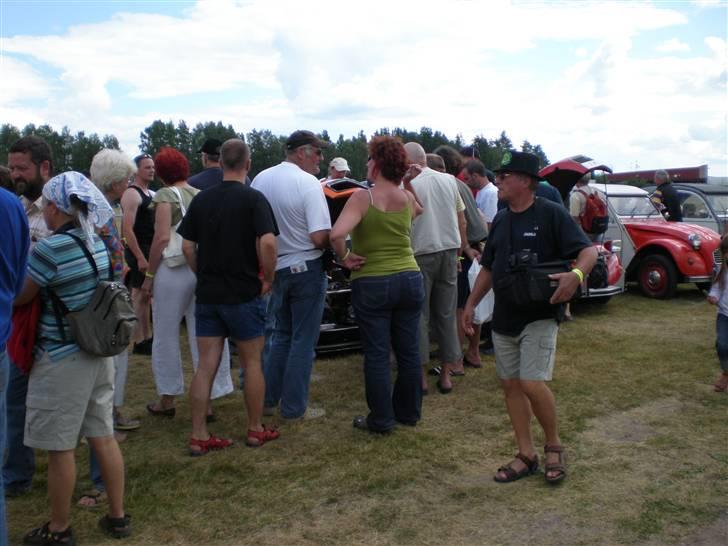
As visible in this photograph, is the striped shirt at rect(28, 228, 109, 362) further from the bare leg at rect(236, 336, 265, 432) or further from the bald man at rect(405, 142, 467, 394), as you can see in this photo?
the bald man at rect(405, 142, 467, 394)

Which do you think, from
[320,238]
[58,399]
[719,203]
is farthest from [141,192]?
[719,203]

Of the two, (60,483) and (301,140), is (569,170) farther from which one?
(60,483)

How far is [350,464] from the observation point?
14.1 feet

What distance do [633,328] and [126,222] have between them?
5944mm

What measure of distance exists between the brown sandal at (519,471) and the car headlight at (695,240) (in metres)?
7.52

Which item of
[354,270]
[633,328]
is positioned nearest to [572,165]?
[633,328]

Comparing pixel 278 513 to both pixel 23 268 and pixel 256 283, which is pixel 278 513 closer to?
pixel 256 283

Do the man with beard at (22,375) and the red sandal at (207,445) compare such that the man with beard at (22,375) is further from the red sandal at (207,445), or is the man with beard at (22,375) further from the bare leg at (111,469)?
the red sandal at (207,445)

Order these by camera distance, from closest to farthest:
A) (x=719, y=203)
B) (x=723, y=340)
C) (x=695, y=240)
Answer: (x=723, y=340) → (x=695, y=240) → (x=719, y=203)

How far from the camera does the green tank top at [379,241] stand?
4570 mm

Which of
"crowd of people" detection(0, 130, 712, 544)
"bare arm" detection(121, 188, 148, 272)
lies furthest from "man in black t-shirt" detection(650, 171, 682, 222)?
"bare arm" detection(121, 188, 148, 272)

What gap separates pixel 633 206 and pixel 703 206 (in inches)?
72.8

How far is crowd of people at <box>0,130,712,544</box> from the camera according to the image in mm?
3162

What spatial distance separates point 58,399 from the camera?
10.3ft
